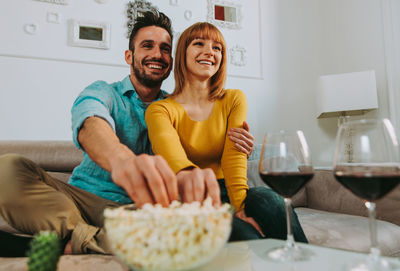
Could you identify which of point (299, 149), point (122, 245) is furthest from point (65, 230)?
point (299, 149)

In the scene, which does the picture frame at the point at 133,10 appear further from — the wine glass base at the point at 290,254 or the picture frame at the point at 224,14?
the wine glass base at the point at 290,254

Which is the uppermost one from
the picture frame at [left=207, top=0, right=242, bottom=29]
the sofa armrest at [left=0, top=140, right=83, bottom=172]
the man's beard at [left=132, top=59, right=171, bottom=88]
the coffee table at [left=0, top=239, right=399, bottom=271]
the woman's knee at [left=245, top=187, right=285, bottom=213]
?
the picture frame at [left=207, top=0, right=242, bottom=29]

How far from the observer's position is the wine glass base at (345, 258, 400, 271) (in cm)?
39

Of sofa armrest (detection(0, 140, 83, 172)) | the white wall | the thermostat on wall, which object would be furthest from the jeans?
the thermostat on wall

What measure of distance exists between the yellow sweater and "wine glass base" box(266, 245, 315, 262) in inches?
17.4

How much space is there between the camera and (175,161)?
0.86 m

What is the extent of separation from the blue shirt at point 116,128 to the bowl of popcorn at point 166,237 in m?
0.72

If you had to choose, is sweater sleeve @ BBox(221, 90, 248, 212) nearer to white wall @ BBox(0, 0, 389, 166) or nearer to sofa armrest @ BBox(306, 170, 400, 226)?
sofa armrest @ BBox(306, 170, 400, 226)

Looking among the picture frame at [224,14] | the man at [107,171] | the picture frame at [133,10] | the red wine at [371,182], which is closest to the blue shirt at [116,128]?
the man at [107,171]

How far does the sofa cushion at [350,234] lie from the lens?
3.88ft

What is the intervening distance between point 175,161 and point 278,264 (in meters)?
0.48

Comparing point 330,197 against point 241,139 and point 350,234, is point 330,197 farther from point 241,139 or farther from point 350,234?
point 241,139

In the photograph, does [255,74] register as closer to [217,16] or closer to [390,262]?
[217,16]

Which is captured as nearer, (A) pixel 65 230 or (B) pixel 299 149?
(B) pixel 299 149
